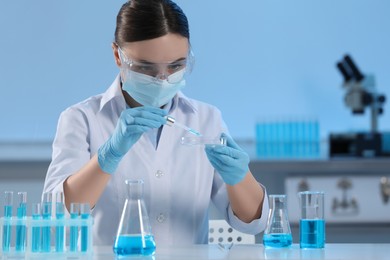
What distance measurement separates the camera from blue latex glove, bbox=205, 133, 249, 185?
76.2 inches

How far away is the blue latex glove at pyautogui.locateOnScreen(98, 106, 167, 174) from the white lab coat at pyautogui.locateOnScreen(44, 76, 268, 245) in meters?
0.21

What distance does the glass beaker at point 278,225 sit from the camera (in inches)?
71.8

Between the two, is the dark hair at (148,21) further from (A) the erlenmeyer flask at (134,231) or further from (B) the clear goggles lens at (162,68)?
(A) the erlenmeyer flask at (134,231)

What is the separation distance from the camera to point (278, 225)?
183 cm

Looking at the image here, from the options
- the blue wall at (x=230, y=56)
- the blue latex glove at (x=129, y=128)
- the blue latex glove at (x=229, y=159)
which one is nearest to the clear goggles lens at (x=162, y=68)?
the blue latex glove at (x=129, y=128)

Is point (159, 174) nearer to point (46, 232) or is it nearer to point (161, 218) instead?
point (161, 218)

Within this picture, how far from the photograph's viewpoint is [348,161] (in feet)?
10.8

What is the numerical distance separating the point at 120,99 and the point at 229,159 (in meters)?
0.50

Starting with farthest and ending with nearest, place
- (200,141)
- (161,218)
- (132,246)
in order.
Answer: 1. (161,218)
2. (200,141)
3. (132,246)

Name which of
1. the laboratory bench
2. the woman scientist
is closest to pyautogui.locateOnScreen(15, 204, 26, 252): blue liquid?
the woman scientist

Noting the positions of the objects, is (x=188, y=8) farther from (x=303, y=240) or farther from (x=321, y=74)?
(x=303, y=240)

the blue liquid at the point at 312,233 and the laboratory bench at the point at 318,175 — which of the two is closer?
the blue liquid at the point at 312,233

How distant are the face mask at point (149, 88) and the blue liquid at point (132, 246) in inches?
24.1

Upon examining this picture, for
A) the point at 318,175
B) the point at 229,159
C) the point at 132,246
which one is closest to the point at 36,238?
the point at 132,246
